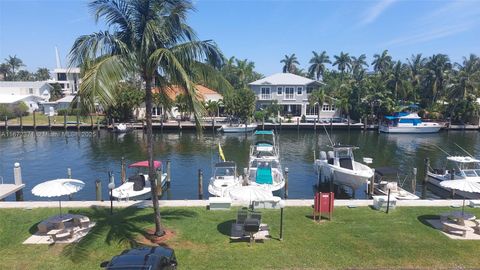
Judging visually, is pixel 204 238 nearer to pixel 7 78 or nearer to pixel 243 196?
pixel 243 196

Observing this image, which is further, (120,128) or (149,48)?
(120,128)

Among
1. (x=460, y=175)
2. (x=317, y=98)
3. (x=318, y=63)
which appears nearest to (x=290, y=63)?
(x=318, y=63)

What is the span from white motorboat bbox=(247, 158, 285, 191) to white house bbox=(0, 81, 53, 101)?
8312cm

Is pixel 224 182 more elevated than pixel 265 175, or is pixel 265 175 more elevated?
pixel 265 175

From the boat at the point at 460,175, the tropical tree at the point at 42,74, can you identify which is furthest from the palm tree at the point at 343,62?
the tropical tree at the point at 42,74

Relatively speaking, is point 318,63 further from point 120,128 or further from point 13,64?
point 13,64

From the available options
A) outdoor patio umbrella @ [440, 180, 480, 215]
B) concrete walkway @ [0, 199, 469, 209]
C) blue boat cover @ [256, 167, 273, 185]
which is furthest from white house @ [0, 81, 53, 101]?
outdoor patio umbrella @ [440, 180, 480, 215]

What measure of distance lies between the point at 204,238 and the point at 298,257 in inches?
146

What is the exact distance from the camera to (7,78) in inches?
5650

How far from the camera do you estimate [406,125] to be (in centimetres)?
6400

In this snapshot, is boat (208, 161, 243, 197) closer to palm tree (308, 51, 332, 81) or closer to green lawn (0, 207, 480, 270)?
green lawn (0, 207, 480, 270)

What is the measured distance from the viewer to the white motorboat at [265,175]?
2425 centimetres

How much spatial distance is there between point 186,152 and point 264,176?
809 inches

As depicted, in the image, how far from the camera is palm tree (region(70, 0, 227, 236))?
11367 millimetres
